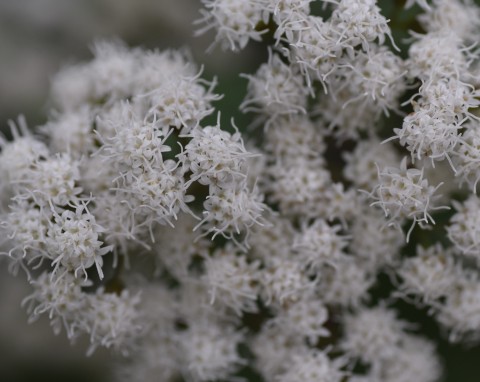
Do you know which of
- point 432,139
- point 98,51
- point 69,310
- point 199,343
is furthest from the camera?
point 98,51

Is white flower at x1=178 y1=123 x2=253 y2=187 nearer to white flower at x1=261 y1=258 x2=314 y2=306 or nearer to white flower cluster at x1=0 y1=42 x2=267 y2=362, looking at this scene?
white flower cluster at x1=0 y1=42 x2=267 y2=362

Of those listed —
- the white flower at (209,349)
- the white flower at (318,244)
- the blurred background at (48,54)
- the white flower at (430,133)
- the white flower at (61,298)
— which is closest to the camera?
the white flower at (430,133)

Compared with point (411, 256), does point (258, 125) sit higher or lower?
higher

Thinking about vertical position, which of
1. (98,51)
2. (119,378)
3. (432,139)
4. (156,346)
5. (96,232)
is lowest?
(119,378)

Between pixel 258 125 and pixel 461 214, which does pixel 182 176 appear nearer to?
pixel 258 125

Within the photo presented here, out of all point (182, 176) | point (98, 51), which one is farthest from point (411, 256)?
point (98, 51)

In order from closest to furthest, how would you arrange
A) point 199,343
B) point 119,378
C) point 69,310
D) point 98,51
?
point 69,310, point 199,343, point 98,51, point 119,378

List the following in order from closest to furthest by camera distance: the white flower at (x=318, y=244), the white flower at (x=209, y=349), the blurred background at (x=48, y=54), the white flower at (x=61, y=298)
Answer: the white flower at (x=61, y=298)
the white flower at (x=318, y=244)
the white flower at (x=209, y=349)
the blurred background at (x=48, y=54)

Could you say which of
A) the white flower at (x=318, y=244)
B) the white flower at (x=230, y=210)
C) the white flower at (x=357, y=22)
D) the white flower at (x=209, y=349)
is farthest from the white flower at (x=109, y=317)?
the white flower at (x=357, y=22)

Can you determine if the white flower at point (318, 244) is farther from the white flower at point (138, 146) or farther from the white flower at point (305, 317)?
the white flower at point (138, 146)
